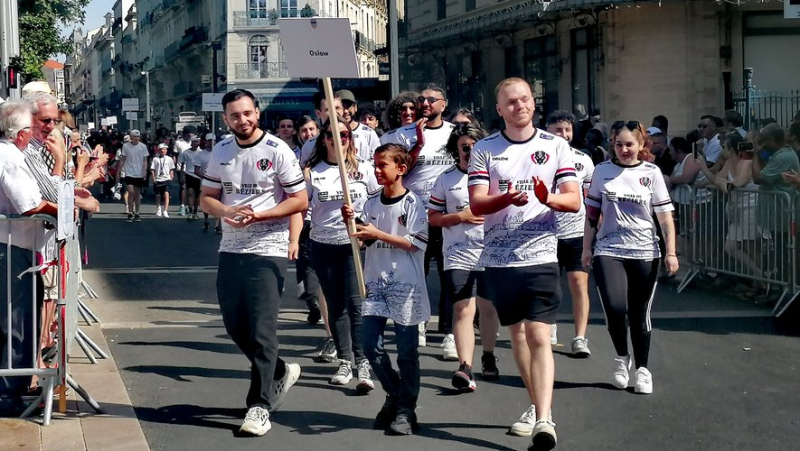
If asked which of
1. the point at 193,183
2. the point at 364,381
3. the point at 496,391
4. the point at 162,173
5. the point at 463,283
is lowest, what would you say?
the point at 496,391

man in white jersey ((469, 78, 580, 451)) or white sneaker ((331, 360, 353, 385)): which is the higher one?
man in white jersey ((469, 78, 580, 451))

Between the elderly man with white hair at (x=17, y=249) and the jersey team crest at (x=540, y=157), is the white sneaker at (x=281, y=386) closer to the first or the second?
the elderly man with white hair at (x=17, y=249)

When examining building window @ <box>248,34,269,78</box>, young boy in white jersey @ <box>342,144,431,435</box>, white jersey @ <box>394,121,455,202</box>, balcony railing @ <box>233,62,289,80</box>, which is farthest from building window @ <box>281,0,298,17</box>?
young boy in white jersey @ <box>342,144,431,435</box>

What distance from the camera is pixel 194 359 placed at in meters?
9.30

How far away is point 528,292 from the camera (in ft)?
21.0

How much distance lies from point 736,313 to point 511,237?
551 cm

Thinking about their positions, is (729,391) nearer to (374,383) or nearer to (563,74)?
(374,383)

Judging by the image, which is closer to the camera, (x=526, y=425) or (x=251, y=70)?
(x=526, y=425)

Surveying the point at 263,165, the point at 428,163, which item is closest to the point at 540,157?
the point at 263,165

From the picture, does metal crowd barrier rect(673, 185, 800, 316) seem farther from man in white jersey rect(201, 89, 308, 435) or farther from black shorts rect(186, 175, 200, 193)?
black shorts rect(186, 175, 200, 193)

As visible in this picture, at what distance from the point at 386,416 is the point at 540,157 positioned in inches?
69.1

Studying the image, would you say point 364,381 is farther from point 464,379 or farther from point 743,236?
point 743,236

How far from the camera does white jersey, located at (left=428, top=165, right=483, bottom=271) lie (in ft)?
26.4

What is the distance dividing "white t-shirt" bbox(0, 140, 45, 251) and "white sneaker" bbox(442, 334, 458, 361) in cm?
315
